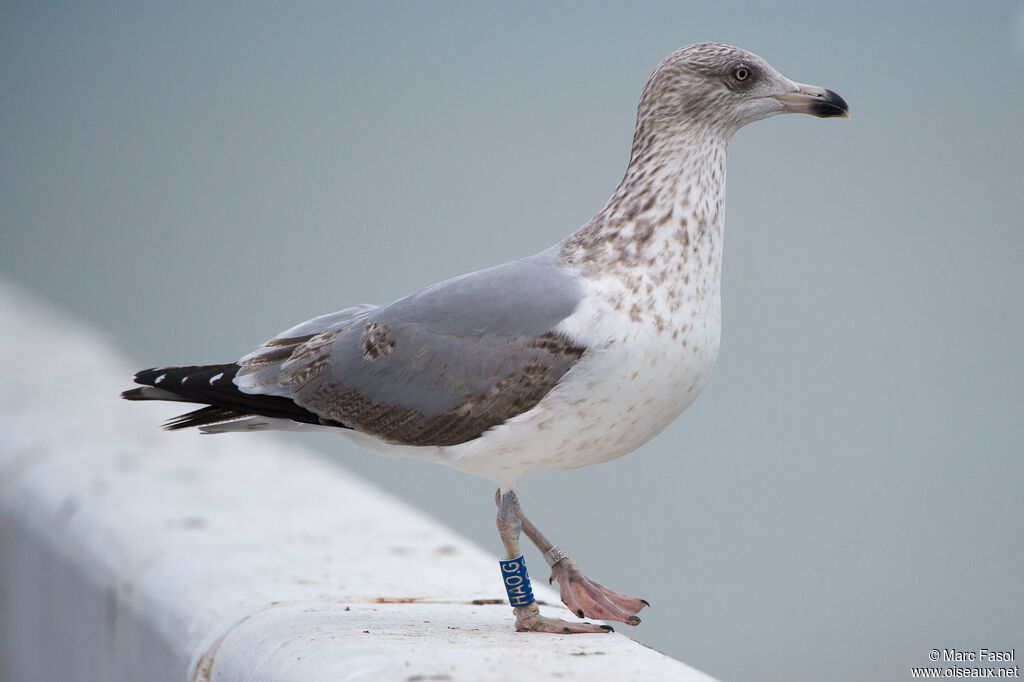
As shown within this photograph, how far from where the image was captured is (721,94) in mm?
3004

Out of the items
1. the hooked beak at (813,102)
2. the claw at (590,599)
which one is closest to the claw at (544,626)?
the claw at (590,599)

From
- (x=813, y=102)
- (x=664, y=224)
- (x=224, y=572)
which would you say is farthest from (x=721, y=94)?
(x=224, y=572)

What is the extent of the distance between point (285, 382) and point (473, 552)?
A: 97cm

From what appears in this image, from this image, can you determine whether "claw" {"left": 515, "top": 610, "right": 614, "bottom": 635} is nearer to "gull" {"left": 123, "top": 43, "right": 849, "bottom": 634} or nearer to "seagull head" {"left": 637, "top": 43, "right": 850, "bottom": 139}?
"gull" {"left": 123, "top": 43, "right": 849, "bottom": 634}

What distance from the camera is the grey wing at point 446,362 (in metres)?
2.83

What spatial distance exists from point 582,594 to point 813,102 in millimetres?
1278

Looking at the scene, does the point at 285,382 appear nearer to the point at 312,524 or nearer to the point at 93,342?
the point at 312,524

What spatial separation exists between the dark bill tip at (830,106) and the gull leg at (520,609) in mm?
1102

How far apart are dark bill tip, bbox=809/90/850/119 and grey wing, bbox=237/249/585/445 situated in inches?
27.1

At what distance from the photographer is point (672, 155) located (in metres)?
3.02

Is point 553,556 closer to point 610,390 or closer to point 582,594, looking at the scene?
point 582,594

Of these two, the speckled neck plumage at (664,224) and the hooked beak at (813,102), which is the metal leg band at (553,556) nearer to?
the speckled neck plumage at (664,224)

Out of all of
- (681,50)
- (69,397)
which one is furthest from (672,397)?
(69,397)

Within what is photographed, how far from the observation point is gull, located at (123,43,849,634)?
2.80 metres
